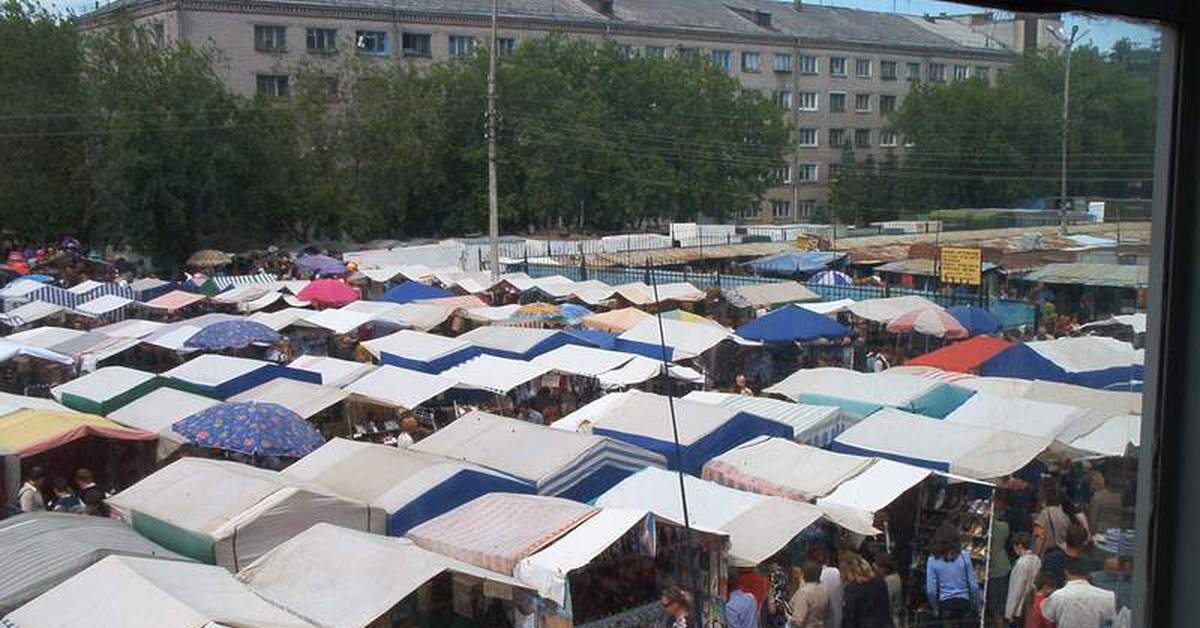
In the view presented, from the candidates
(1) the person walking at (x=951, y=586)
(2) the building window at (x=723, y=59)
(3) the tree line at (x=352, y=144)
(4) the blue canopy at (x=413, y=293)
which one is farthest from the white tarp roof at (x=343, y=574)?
(2) the building window at (x=723, y=59)

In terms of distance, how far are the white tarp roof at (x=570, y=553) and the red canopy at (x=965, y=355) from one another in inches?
82.3

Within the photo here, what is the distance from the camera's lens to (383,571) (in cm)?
270

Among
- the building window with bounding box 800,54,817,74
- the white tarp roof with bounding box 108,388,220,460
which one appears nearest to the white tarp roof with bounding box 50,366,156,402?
the white tarp roof with bounding box 108,388,220,460

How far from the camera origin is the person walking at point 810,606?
2.84 meters

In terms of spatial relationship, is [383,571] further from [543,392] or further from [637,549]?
[543,392]

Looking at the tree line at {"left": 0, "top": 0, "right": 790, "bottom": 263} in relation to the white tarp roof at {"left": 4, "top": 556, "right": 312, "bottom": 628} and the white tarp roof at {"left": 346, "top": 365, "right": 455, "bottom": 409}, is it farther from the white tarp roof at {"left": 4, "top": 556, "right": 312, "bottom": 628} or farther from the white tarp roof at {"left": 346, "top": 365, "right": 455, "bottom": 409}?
the white tarp roof at {"left": 4, "top": 556, "right": 312, "bottom": 628}

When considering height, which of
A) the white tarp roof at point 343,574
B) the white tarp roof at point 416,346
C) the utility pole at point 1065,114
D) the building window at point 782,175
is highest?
the building window at point 782,175

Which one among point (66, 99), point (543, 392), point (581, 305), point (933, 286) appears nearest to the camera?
point (543, 392)

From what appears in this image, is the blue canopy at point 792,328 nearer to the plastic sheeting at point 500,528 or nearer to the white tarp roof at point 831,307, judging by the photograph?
the white tarp roof at point 831,307

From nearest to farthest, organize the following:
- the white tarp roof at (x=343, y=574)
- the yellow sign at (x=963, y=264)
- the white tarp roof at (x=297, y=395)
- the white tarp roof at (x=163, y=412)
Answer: the white tarp roof at (x=343, y=574) → the yellow sign at (x=963, y=264) → the white tarp roof at (x=163, y=412) → the white tarp roof at (x=297, y=395)

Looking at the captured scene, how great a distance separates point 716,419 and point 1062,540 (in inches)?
111

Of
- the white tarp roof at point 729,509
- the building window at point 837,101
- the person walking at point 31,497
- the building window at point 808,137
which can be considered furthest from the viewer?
the building window at point 808,137

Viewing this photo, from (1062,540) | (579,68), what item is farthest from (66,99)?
(1062,540)

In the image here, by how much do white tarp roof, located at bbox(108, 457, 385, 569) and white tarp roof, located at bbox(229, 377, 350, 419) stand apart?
1235 millimetres
